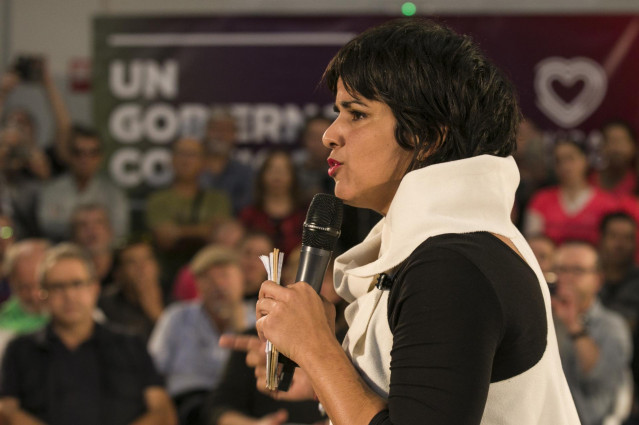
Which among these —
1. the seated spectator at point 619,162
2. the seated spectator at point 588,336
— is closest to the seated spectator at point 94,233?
Answer: the seated spectator at point 588,336

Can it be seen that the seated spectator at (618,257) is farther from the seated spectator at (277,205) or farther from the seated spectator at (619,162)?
the seated spectator at (277,205)

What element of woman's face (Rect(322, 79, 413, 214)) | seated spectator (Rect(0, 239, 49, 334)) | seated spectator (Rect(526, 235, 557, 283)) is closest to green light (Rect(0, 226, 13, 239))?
seated spectator (Rect(0, 239, 49, 334))

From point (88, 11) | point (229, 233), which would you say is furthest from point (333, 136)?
point (88, 11)

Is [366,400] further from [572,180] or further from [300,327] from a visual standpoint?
[572,180]

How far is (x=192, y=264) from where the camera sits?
198 inches

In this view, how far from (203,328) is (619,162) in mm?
2752

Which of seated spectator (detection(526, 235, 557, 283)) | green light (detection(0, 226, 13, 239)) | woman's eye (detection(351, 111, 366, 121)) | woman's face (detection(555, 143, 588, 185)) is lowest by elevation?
green light (detection(0, 226, 13, 239))

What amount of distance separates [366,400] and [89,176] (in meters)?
5.15

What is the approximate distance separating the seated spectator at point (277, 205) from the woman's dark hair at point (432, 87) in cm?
380

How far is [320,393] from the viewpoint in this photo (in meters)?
1.30

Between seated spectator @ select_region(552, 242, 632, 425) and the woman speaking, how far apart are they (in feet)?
8.70

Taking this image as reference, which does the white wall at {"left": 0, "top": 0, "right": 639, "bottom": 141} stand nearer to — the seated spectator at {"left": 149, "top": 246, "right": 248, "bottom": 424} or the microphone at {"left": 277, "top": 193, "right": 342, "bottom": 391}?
the seated spectator at {"left": 149, "top": 246, "right": 248, "bottom": 424}

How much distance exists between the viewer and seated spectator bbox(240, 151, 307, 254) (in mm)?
5270

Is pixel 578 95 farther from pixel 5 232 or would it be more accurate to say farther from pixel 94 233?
pixel 5 232
